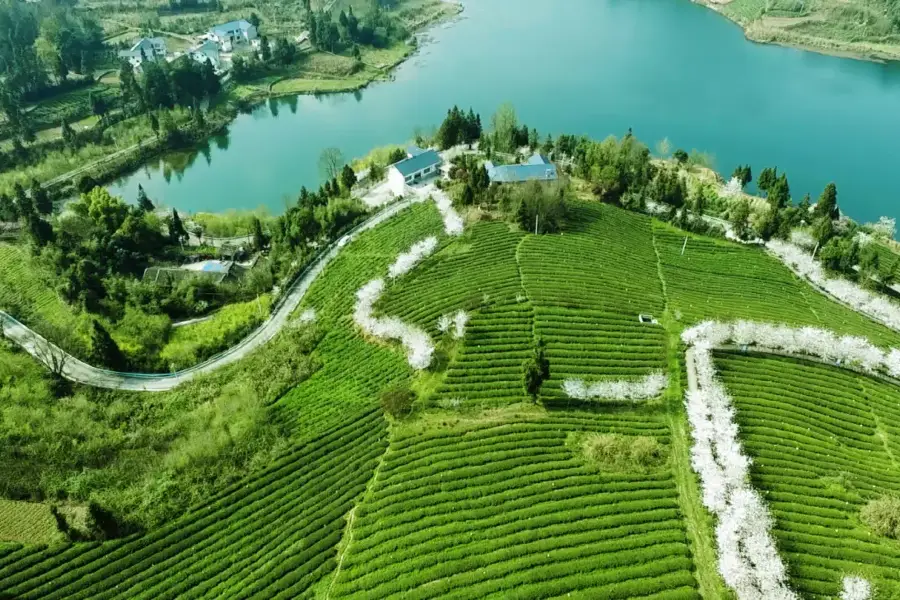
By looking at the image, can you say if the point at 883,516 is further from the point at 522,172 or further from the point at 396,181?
→ the point at 396,181

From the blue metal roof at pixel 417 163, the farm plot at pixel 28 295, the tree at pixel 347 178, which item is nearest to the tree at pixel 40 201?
the farm plot at pixel 28 295

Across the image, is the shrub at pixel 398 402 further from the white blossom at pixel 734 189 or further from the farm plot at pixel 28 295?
the white blossom at pixel 734 189

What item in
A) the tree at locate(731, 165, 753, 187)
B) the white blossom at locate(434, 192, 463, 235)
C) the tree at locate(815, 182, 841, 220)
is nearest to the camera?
the white blossom at locate(434, 192, 463, 235)

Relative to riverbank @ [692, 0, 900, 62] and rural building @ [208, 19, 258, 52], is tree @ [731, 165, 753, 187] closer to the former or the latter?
riverbank @ [692, 0, 900, 62]

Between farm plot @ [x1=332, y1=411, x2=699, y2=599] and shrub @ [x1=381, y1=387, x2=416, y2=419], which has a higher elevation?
shrub @ [x1=381, y1=387, x2=416, y2=419]

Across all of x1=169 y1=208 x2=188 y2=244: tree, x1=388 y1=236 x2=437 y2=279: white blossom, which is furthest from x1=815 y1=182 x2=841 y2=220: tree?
x1=169 y1=208 x2=188 y2=244: tree

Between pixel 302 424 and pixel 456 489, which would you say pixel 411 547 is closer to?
pixel 456 489

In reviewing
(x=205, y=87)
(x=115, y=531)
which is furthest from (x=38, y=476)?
(x=205, y=87)
